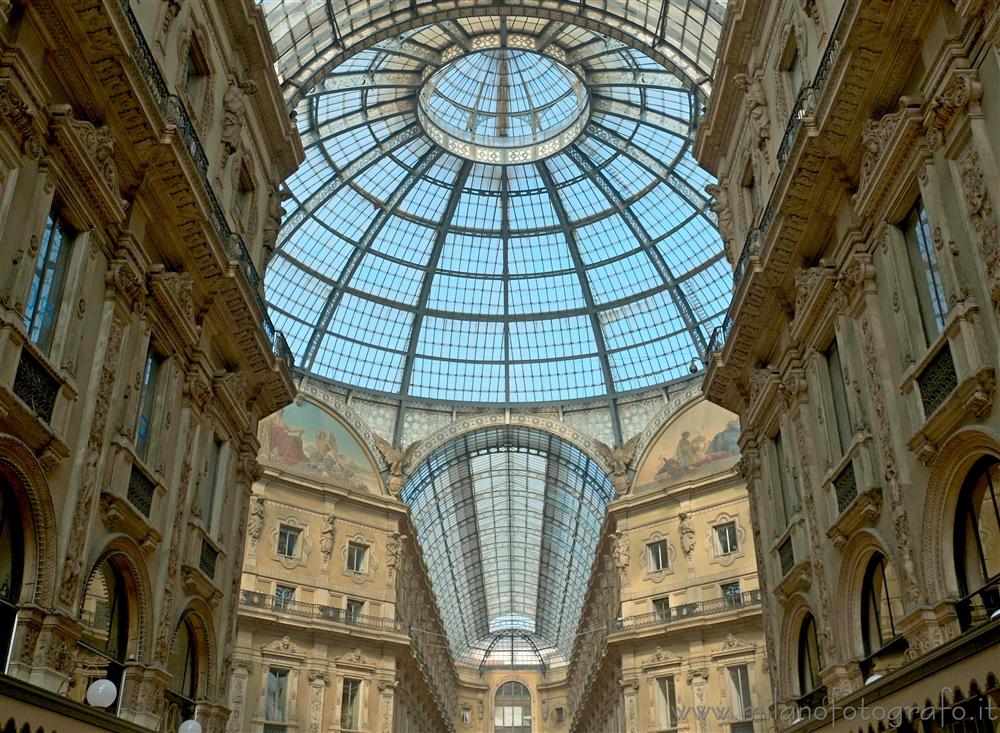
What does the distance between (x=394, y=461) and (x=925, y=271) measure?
37.1m

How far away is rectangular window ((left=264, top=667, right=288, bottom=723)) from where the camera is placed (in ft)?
122

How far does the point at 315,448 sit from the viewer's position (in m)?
45.2

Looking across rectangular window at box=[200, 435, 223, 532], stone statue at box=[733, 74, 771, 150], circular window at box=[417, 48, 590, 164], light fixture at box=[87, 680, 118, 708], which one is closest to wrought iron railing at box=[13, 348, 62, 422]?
light fixture at box=[87, 680, 118, 708]

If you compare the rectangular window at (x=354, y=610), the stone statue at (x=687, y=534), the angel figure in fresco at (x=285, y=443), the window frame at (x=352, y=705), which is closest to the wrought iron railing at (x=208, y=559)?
the window frame at (x=352, y=705)

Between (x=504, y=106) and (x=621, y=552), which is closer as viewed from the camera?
(x=621, y=552)

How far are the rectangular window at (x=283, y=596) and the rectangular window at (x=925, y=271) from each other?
103 feet

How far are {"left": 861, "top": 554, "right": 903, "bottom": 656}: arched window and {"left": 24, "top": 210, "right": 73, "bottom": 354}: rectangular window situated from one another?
552 inches

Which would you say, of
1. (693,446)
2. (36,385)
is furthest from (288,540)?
(36,385)

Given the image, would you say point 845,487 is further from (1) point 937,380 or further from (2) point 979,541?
(2) point 979,541

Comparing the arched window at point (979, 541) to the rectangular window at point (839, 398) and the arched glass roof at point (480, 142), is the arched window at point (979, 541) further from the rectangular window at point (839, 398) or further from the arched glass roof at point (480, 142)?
the arched glass roof at point (480, 142)

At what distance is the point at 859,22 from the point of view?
1436 cm

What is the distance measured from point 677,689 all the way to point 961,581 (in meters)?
29.5

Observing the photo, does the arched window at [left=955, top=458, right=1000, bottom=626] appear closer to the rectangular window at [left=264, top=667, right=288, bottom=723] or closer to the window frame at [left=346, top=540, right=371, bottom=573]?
the rectangular window at [left=264, top=667, right=288, bottom=723]

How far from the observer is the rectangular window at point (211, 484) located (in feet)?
69.9
